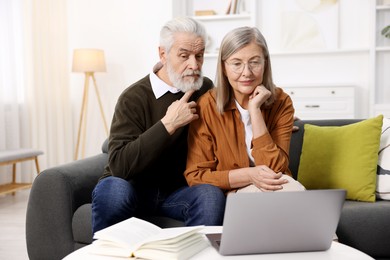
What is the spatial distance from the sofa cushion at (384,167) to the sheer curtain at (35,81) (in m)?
3.85

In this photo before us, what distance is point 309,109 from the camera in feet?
18.9

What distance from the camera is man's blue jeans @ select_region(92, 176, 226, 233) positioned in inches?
82.3

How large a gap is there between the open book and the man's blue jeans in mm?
457

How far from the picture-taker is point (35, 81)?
19.5 feet

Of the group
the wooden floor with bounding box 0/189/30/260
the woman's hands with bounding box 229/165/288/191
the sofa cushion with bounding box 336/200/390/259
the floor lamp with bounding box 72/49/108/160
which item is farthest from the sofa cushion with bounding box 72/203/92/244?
the floor lamp with bounding box 72/49/108/160

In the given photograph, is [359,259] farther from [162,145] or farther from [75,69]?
[75,69]

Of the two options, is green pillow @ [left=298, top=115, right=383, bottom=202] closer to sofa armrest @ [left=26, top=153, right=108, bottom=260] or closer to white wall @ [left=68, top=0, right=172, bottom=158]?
sofa armrest @ [left=26, top=153, right=108, bottom=260]

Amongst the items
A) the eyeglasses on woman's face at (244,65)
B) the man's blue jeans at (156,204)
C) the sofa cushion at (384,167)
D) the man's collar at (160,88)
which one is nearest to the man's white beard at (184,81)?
the man's collar at (160,88)

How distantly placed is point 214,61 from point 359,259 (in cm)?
487

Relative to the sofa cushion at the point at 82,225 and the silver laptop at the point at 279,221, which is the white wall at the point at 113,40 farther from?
the silver laptop at the point at 279,221

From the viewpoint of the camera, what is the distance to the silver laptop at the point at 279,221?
57.6 inches

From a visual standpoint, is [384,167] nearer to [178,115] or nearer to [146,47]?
[178,115]

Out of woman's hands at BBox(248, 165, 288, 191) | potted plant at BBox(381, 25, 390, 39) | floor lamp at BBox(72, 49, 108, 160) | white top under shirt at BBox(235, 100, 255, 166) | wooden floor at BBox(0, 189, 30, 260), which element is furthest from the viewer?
floor lamp at BBox(72, 49, 108, 160)

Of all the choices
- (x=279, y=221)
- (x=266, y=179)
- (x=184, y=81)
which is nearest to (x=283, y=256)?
(x=279, y=221)
